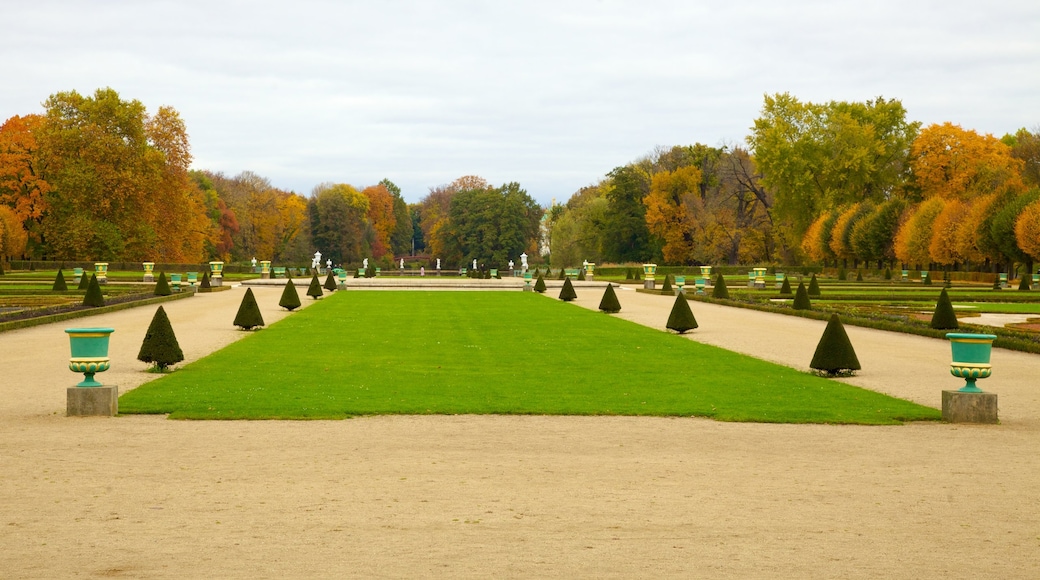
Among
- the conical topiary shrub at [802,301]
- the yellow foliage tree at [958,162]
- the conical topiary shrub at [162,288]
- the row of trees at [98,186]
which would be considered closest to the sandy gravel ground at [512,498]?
the conical topiary shrub at [802,301]

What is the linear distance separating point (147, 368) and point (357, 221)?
335 ft

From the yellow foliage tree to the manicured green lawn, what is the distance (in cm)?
5612

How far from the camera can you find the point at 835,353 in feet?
51.5

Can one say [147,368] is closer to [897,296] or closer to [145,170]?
[897,296]

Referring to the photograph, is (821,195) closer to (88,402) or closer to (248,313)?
(248,313)

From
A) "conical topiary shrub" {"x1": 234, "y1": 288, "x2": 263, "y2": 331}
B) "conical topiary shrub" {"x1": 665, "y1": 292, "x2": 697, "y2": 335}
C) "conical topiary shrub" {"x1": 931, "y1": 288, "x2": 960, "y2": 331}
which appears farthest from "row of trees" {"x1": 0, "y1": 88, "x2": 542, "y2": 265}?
"conical topiary shrub" {"x1": 931, "y1": 288, "x2": 960, "y2": 331}

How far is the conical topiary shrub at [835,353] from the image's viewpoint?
619 inches

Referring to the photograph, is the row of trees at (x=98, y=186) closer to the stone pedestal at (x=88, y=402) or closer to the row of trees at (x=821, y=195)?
the row of trees at (x=821, y=195)

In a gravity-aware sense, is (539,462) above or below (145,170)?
below

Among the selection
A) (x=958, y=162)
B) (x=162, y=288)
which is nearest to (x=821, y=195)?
(x=958, y=162)

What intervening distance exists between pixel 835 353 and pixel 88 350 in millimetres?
10376

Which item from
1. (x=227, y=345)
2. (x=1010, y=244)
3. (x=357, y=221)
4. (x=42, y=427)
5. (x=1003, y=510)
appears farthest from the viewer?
(x=357, y=221)

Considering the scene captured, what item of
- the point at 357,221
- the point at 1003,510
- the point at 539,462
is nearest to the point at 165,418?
the point at 539,462

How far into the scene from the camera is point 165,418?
38.2 feet
